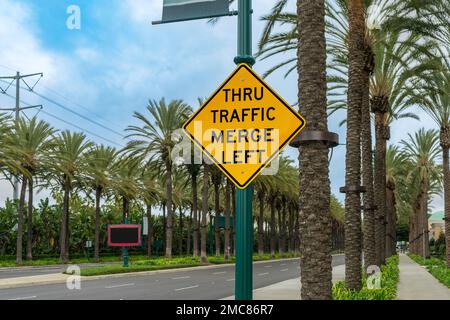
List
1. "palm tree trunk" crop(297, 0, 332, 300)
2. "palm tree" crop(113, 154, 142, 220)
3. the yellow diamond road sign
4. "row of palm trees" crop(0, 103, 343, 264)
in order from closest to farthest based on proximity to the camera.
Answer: the yellow diamond road sign, "palm tree trunk" crop(297, 0, 332, 300), "row of palm trees" crop(0, 103, 343, 264), "palm tree" crop(113, 154, 142, 220)

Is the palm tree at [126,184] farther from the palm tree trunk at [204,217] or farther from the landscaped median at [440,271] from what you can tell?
the landscaped median at [440,271]

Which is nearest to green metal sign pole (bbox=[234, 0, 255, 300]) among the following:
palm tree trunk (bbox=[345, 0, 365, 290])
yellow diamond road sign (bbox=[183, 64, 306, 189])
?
yellow diamond road sign (bbox=[183, 64, 306, 189])

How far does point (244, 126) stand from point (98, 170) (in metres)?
49.6

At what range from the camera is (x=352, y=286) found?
A: 16609mm

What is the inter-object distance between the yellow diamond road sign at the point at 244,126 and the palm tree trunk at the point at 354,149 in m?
11.8

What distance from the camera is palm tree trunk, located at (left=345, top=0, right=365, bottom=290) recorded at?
16844 mm

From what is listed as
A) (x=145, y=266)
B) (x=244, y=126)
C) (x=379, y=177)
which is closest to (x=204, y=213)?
(x=145, y=266)

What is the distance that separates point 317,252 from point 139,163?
131 ft

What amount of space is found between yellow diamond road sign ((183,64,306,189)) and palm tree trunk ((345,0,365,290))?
38.6 ft

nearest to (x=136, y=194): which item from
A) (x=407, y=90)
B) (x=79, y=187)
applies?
(x=79, y=187)

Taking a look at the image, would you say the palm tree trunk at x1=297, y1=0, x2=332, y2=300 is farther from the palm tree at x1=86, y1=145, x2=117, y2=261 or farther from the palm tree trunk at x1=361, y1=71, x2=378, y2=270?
the palm tree at x1=86, y1=145, x2=117, y2=261

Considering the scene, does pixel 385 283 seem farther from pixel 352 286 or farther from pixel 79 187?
pixel 79 187

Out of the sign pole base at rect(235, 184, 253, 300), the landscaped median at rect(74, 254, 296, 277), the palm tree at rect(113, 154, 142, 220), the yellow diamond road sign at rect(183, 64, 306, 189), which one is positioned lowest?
Answer: the landscaped median at rect(74, 254, 296, 277)

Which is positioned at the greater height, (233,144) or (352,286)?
(233,144)
